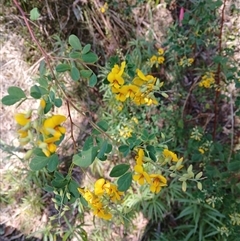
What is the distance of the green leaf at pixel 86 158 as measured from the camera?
2.91 ft

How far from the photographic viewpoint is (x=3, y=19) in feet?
7.64

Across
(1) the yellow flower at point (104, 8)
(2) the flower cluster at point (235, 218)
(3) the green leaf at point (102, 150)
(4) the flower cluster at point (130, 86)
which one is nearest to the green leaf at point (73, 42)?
(4) the flower cluster at point (130, 86)

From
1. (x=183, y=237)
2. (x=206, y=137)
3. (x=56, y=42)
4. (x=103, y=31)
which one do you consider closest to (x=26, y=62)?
(x=56, y=42)

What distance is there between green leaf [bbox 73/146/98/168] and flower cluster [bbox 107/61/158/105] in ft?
0.53

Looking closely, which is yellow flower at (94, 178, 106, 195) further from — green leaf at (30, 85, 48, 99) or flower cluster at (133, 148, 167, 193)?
green leaf at (30, 85, 48, 99)

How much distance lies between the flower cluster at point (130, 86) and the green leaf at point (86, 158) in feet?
0.53

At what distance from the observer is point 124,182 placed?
3.09ft

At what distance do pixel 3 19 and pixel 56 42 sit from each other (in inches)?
14.1

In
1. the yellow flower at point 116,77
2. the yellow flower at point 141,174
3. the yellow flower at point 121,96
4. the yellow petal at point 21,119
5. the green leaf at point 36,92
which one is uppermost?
the yellow petal at point 21,119

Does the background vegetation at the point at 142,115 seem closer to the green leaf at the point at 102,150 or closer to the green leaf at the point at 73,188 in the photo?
the green leaf at the point at 73,188

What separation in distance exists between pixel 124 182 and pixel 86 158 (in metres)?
0.12

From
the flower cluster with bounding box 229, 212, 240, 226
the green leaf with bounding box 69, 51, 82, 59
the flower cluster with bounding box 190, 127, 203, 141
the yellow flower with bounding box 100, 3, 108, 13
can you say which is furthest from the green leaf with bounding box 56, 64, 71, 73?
the yellow flower with bounding box 100, 3, 108, 13

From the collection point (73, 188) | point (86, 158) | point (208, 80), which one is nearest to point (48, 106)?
point (86, 158)

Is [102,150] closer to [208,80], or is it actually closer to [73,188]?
[73,188]
